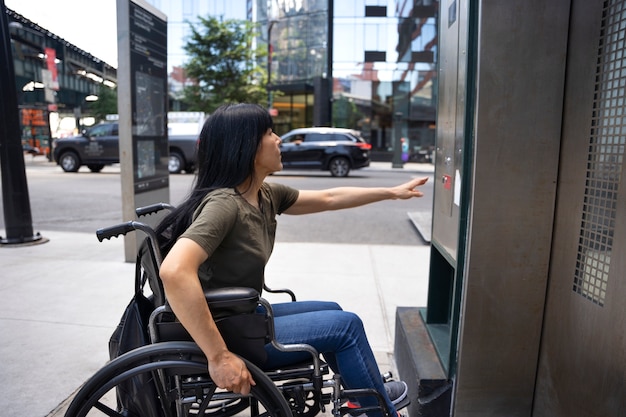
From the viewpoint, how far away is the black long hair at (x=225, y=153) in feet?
6.43

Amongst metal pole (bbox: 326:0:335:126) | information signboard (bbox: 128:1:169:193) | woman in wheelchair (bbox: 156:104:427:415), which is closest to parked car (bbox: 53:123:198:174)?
information signboard (bbox: 128:1:169:193)

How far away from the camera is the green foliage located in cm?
3083

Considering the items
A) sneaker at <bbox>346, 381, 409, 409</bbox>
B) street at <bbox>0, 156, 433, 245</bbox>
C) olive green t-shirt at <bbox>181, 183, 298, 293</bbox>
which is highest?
olive green t-shirt at <bbox>181, 183, 298, 293</bbox>

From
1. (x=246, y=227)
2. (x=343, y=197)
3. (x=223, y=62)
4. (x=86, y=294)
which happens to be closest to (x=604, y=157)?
(x=343, y=197)

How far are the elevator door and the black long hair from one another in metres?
1.23

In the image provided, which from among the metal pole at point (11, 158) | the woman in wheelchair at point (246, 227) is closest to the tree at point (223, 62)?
the metal pole at point (11, 158)

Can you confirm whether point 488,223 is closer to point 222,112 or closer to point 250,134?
point 250,134

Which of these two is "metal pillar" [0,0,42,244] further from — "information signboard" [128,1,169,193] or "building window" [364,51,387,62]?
"building window" [364,51,387,62]

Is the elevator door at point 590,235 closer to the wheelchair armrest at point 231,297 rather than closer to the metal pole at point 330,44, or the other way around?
the wheelchair armrest at point 231,297

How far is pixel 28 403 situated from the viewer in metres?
2.69

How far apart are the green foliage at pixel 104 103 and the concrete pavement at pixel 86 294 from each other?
2617 cm

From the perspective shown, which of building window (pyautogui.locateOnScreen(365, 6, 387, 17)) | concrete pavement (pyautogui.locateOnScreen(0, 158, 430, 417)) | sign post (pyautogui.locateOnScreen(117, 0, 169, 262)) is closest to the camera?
concrete pavement (pyautogui.locateOnScreen(0, 158, 430, 417))

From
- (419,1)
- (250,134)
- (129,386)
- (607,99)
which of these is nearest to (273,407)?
(129,386)

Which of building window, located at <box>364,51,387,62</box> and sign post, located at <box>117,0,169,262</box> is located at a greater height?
building window, located at <box>364,51,387,62</box>
